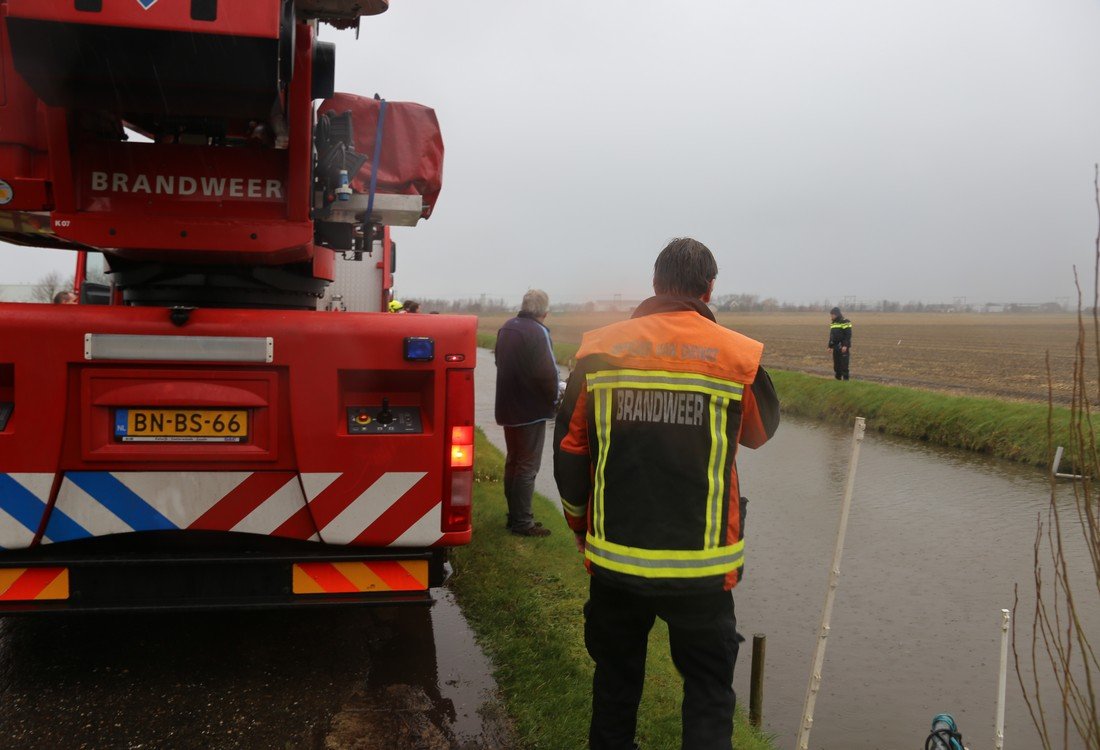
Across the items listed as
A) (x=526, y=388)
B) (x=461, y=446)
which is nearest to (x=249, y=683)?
(x=461, y=446)

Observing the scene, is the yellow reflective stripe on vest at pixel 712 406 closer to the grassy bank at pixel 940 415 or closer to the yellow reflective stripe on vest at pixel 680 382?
the yellow reflective stripe on vest at pixel 680 382

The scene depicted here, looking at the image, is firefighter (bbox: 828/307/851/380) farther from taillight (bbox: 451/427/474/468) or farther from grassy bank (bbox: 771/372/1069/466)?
taillight (bbox: 451/427/474/468)

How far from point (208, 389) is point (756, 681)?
282 cm

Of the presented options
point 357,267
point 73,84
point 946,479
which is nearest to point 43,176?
point 73,84

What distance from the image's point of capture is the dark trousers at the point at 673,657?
2850 mm

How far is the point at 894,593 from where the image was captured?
651 cm

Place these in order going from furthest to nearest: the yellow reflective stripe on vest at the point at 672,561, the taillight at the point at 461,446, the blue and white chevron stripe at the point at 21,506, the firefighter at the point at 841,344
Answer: the firefighter at the point at 841,344
the taillight at the point at 461,446
the blue and white chevron stripe at the point at 21,506
the yellow reflective stripe on vest at the point at 672,561

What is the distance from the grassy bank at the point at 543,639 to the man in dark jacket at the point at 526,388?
51 cm

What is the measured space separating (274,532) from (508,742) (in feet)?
4.38

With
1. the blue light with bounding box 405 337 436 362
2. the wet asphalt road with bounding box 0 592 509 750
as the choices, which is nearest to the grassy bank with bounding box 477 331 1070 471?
the wet asphalt road with bounding box 0 592 509 750

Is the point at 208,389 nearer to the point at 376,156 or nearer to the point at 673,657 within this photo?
the point at 376,156

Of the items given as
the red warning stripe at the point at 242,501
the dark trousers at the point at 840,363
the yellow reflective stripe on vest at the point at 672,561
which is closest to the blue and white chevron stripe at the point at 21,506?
the red warning stripe at the point at 242,501

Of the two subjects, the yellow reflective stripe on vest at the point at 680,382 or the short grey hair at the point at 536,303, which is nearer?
the yellow reflective stripe on vest at the point at 680,382

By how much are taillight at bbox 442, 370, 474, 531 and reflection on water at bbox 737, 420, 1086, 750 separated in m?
2.12
